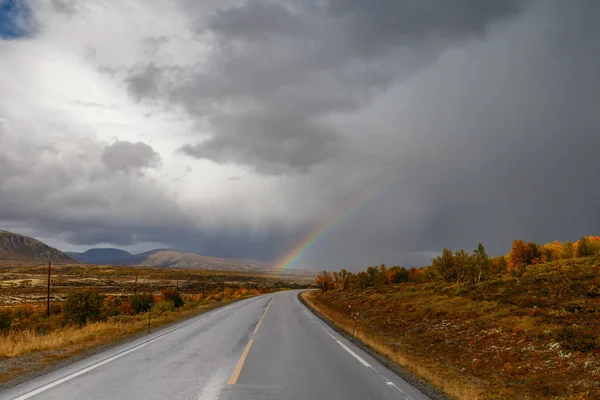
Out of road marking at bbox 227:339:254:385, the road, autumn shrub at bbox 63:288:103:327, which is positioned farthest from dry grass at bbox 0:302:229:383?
autumn shrub at bbox 63:288:103:327

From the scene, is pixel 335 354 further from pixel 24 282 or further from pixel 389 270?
pixel 24 282

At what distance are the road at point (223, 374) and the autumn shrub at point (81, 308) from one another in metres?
23.5

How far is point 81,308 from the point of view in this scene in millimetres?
34344

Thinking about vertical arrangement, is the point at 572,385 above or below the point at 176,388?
below

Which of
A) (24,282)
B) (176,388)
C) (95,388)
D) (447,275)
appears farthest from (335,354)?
(24,282)

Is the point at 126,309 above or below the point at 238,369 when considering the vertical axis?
below

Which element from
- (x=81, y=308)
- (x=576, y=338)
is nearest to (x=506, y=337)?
(x=576, y=338)

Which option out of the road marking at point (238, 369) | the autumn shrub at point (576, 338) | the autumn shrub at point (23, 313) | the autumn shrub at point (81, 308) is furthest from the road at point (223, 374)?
the autumn shrub at point (23, 313)

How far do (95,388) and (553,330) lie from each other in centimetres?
1618

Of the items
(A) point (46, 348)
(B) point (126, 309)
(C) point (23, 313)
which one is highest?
(A) point (46, 348)

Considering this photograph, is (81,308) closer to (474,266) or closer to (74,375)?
(74,375)

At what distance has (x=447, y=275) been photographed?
43.0 metres

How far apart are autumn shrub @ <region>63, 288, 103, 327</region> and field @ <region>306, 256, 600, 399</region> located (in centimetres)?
2363

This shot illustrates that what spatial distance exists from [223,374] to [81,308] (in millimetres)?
30972
